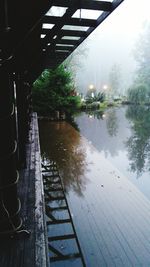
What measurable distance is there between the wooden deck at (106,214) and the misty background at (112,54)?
2407 cm

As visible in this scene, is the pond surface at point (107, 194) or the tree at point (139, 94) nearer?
the pond surface at point (107, 194)

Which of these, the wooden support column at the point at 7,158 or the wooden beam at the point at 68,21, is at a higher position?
the wooden beam at the point at 68,21

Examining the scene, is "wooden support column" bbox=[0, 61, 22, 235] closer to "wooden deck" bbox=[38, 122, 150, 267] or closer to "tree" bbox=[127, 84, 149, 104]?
"wooden deck" bbox=[38, 122, 150, 267]

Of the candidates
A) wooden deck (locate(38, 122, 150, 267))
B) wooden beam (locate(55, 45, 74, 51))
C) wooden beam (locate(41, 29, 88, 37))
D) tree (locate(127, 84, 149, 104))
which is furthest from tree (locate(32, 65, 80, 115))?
tree (locate(127, 84, 149, 104))

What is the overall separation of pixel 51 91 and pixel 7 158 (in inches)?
530

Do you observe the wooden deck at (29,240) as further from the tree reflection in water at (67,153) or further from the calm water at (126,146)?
the calm water at (126,146)

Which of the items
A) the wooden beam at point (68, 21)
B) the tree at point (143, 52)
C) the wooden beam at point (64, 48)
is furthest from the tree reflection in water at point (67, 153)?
the tree at point (143, 52)

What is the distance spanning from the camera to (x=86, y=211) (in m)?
3.98

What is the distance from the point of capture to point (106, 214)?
152 inches

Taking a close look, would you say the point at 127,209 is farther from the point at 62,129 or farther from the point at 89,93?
the point at 89,93

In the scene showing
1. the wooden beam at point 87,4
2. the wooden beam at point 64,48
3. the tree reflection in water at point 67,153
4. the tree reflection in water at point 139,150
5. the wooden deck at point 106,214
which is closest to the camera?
the wooden beam at point 87,4

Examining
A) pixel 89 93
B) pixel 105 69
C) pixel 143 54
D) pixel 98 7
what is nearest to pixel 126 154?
pixel 98 7

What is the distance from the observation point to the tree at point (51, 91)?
48.3 feet

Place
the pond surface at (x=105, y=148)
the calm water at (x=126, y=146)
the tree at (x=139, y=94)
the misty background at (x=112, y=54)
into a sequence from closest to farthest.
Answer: the pond surface at (x=105, y=148), the calm water at (x=126, y=146), the tree at (x=139, y=94), the misty background at (x=112, y=54)
